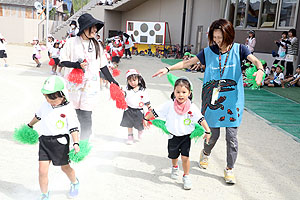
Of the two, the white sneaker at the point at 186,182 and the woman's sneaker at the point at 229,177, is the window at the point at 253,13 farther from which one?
the white sneaker at the point at 186,182

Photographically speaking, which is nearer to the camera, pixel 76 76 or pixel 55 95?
pixel 55 95

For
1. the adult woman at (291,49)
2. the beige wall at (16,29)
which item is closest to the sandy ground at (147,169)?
the adult woman at (291,49)

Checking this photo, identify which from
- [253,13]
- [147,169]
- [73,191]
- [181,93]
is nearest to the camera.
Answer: [73,191]

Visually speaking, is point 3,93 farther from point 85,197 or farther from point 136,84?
point 85,197

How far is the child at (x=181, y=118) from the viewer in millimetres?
3670

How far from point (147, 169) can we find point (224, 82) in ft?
5.08

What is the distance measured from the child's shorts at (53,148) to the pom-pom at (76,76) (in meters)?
1.24

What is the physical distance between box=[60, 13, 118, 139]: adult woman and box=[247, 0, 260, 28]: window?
541 inches

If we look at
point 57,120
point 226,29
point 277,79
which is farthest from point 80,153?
point 277,79

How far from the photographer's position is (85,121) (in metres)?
4.65

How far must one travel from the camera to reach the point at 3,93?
334 inches


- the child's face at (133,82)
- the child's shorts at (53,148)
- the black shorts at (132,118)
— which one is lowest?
the black shorts at (132,118)

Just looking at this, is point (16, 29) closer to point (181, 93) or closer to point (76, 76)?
point (76, 76)

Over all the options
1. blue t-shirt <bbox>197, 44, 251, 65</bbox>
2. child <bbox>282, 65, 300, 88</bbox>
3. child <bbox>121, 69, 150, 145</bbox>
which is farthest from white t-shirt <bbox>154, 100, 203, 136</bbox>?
child <bbox>282, 65, 300, 88</bbox>
